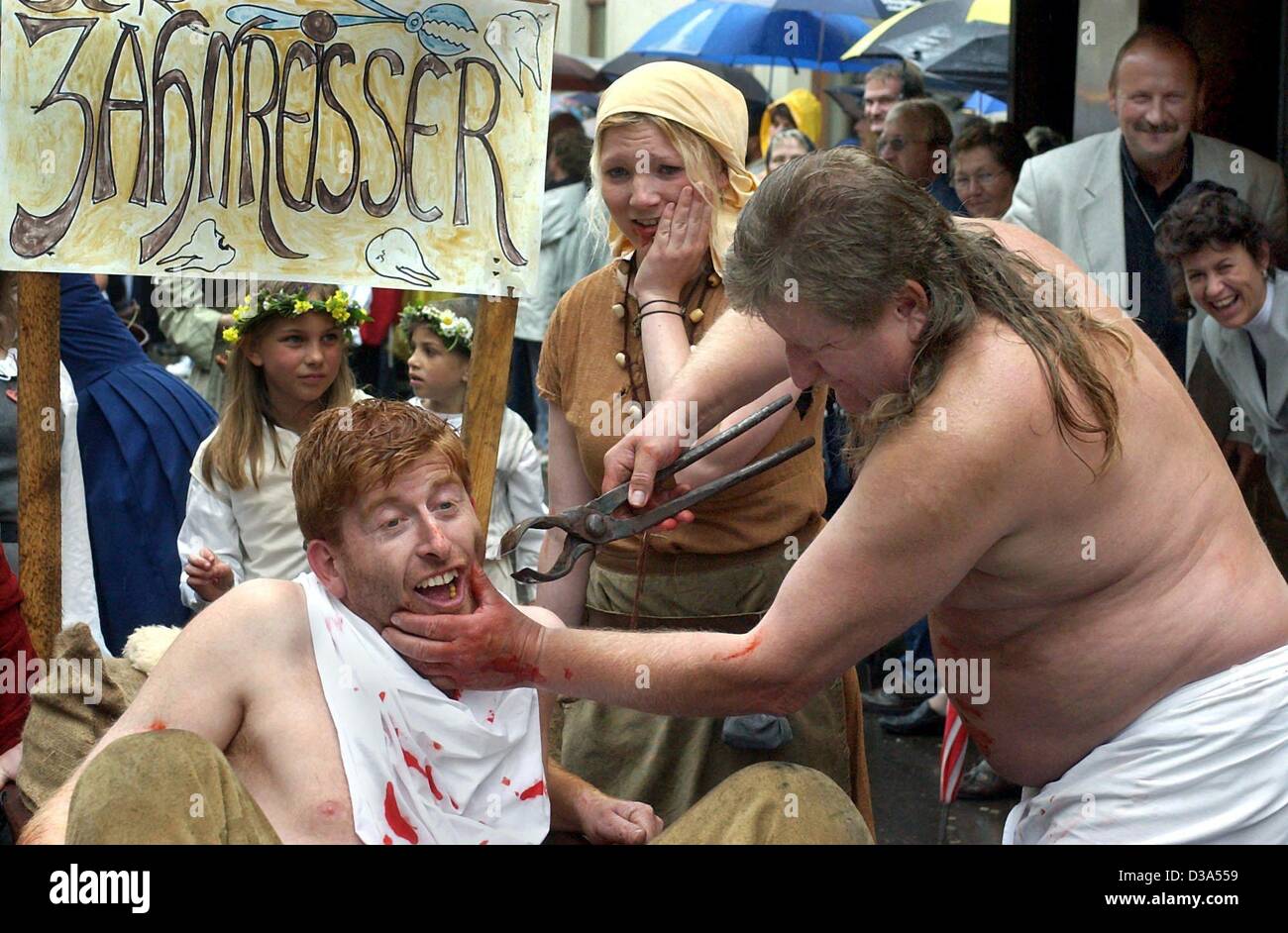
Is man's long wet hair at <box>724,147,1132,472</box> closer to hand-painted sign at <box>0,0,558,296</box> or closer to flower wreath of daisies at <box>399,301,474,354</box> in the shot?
hand-painted sign at <box>0,0,558,296</box>

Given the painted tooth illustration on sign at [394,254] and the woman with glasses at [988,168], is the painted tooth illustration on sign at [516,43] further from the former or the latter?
the woman with glasses at [988,168]

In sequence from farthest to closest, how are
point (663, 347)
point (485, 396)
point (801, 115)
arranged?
1. point (801, 115)
2. point (485, 396)
3. point (663, 347)

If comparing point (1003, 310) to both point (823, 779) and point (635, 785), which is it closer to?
point (823, 779)

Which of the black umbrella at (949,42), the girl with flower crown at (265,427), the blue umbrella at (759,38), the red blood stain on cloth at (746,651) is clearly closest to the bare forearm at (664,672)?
the red blood stain on cloth at (746,651)

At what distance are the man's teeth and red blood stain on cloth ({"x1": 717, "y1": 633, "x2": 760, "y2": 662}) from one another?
520 millimetres

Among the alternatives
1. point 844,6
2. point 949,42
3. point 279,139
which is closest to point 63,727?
Answer: point 279,139

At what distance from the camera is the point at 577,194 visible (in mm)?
8828

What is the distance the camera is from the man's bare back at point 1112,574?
2.23 metres

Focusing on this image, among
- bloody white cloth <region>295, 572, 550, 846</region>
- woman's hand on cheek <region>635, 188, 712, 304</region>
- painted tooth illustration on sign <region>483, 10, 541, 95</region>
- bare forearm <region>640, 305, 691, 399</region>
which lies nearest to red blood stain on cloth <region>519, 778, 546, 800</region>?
bloody white cloth <region>295, 572, 550, 846</region>

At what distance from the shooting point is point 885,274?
2.19m

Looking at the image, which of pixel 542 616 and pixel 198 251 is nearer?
pixel 542 616

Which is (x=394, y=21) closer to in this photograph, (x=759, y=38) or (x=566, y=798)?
(x=566, y=798)

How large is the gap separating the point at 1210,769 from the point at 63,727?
2.02 metres

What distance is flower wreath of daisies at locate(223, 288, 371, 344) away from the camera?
428 cm
